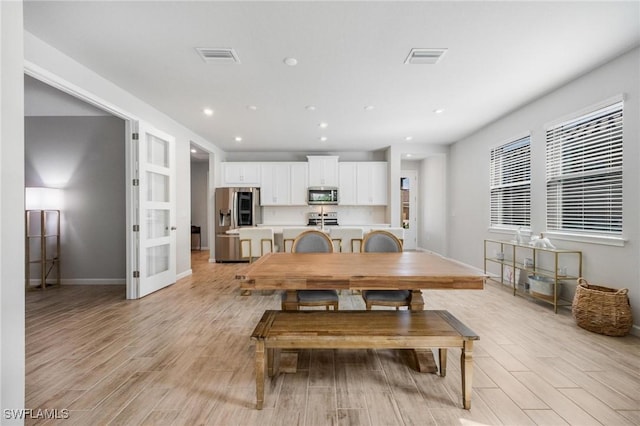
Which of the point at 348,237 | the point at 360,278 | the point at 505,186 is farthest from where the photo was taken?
the point at 505,186

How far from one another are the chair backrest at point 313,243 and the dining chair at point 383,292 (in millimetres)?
422

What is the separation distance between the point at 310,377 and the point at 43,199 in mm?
4864

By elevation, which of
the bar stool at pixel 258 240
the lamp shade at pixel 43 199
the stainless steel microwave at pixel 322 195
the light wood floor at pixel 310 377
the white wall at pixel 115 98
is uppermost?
the white wall at pixel 115 98

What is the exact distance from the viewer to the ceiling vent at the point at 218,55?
2.59 meters

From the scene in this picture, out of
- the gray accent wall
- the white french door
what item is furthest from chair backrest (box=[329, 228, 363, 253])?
the gray accent wall

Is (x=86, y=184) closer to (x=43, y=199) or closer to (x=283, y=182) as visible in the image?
(x=43, y=199)

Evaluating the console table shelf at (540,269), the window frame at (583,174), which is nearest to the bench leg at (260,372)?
the console table shelf at (540,269)

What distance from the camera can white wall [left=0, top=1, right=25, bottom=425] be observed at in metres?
1.25

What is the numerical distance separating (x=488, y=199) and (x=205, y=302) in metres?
4.89

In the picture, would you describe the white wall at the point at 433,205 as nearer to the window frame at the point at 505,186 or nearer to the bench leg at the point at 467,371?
the window frame at the point at 505,186

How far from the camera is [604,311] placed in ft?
8.33

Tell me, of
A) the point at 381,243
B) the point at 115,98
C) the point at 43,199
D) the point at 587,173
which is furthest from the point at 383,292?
the point at 43,199

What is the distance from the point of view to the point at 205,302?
3.53 metres

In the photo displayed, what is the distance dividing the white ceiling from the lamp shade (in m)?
2.19
